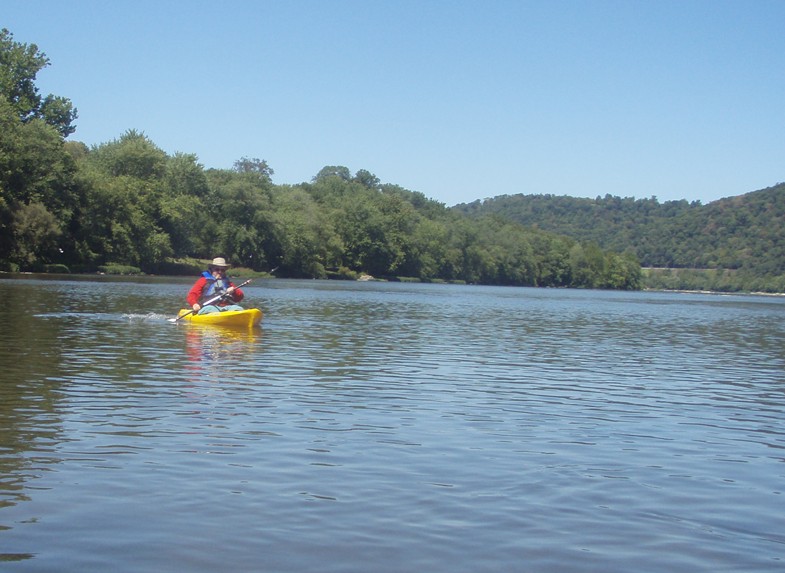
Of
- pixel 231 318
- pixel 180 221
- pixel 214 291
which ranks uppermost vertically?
pixel 180 221

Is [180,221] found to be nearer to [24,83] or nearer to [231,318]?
[24,83]

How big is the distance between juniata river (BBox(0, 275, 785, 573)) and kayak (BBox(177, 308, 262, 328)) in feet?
17.0

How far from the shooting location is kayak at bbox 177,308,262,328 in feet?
80.0

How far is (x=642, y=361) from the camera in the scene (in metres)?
20.9

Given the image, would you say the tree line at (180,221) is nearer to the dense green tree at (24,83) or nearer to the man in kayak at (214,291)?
the dense green tree at (24,83)

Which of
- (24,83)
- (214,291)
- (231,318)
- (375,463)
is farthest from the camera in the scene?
(24,83)

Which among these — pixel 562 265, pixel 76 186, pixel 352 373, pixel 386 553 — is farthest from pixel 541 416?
pixel 562 265

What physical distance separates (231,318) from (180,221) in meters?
59.0

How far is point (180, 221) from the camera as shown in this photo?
266 ft

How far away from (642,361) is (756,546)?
14.5 metres

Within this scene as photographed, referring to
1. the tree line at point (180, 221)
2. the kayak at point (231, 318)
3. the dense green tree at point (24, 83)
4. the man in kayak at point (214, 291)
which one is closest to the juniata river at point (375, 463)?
the kayak at point (231, 318)

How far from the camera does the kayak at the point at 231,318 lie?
24.4 m

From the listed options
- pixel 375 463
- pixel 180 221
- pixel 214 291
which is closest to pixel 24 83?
pixel 180 221

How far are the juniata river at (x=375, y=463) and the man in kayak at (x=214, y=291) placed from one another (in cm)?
591
